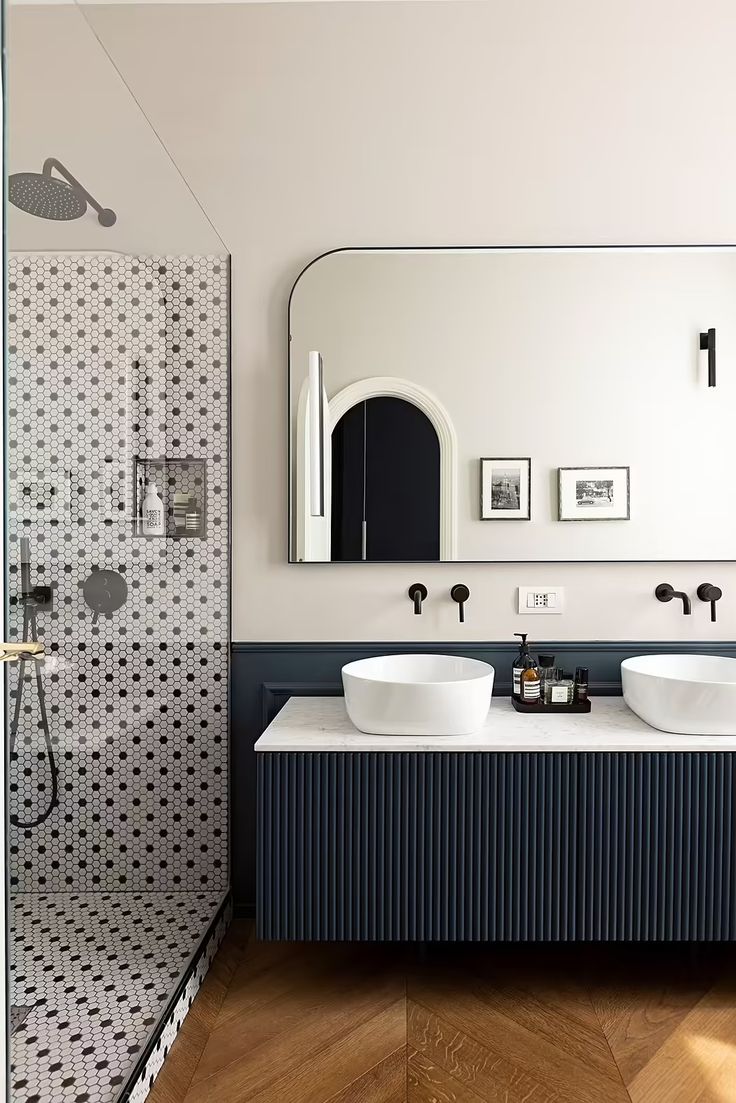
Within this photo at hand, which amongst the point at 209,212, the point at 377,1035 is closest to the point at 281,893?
the point at 377,1035

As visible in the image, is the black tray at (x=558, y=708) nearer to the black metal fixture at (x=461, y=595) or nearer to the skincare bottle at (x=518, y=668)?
the skincare bottle at (x=518, y=668)

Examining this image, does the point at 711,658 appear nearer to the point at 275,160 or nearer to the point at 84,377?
the point at 84,377

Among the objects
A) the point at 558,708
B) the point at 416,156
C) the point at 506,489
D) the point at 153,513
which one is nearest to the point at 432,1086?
the point at 558,708

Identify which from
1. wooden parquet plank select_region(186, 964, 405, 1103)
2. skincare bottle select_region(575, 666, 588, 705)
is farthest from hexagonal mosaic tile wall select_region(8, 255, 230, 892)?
skincare bottle select_region(575, 666, 588, 705)

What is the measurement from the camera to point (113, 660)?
1.64 m

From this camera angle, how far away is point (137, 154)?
5.65 ft

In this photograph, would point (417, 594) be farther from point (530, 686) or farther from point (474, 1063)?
point (474, 1063)

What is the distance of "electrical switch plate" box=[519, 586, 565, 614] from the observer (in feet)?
7.66

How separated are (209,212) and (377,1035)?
7.72 ft

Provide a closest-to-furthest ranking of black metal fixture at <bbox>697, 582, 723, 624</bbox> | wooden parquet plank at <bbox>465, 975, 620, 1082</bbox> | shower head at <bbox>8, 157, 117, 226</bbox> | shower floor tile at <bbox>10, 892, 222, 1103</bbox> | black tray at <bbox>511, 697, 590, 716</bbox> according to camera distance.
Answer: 1. shower head at <bbox>8, 157, 117, 226</bbox>
2. shower floor tile at <bbox>10, 892, 222, 1103</bbox>
3. wooden parquet plank at <bbox>465, 975, 620, 1082</bbox>
4. black tray at <bbox>511, 697, 590, 716</bbox>
5. black metal fixture at <bbox>697, 582, 723, 624</bbox>

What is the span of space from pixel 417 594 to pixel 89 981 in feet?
4.29

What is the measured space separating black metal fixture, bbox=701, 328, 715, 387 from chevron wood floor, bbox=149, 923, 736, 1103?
5.55 feet

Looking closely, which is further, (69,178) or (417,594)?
(417,594)

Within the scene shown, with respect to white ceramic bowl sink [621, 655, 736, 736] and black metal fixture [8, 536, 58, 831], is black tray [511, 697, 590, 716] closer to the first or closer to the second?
white ceramic bowl sink [621, 655, 736, 736]
